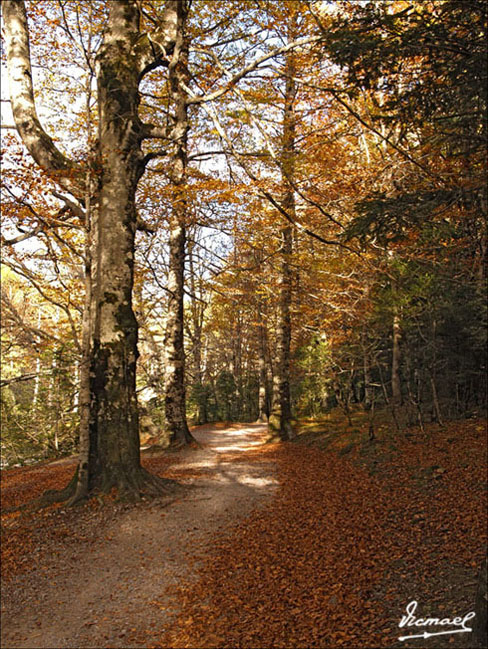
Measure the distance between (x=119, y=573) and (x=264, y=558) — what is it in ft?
5.83

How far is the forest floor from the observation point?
408 centimetres

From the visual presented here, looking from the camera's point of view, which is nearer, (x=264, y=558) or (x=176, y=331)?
(x=264, y=558)

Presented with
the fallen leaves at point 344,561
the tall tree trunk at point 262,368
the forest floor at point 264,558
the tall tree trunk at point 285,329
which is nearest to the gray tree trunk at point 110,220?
the forest floor at point 264,558

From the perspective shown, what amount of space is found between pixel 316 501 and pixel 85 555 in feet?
11.9

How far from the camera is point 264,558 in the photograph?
5.42 meters

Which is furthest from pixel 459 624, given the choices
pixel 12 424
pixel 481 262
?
pixel 12 424

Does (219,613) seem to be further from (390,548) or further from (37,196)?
(37,196)

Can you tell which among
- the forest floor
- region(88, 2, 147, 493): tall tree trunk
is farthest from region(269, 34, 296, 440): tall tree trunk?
region(88, 2, 147, 493): tall tree trunk

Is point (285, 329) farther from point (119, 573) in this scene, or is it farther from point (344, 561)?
point (119, 573)

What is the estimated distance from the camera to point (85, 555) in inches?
230

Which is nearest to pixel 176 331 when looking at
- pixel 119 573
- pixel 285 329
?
pixel 285 329

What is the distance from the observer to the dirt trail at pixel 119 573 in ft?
14.4

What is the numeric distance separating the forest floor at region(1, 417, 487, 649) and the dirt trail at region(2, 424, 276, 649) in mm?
20

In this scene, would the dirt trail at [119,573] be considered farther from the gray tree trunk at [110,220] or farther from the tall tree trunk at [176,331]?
the tall tree trunk at [176,331]
